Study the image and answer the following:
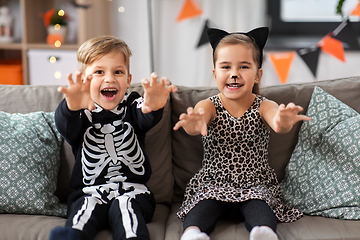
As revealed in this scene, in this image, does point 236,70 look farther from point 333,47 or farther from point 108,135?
point 333,47

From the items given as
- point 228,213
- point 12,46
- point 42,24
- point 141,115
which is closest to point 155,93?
point 141,115

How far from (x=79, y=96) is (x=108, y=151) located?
0.82 ft

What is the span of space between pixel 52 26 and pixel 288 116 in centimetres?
208

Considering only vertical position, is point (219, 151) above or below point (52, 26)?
below

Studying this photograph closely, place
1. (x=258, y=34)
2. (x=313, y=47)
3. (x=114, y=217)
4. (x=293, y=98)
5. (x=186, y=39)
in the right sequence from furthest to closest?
(x=186, y=39) → (x=313, y=47) → (x=293, y=98) → (x=258, y=34) → (x=114, y=217)

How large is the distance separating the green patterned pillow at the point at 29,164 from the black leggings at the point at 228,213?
0.50 m

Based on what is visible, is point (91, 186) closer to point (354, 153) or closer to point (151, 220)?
point (151, 220)

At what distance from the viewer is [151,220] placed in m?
1.34

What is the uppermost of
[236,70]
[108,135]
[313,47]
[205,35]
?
[205,35]

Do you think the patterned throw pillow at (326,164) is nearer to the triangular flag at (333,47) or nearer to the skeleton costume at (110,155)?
the skeleton costume at (110,155)

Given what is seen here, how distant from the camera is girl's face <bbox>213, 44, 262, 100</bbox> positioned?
4.54 ft

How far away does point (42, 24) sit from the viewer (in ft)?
9.43

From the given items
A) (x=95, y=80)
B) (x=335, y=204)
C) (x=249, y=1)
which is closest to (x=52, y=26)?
(x=249, y=1)

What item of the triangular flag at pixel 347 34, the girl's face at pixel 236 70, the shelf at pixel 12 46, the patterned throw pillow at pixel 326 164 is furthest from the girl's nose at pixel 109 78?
the triangular flag at pixel 347 34
